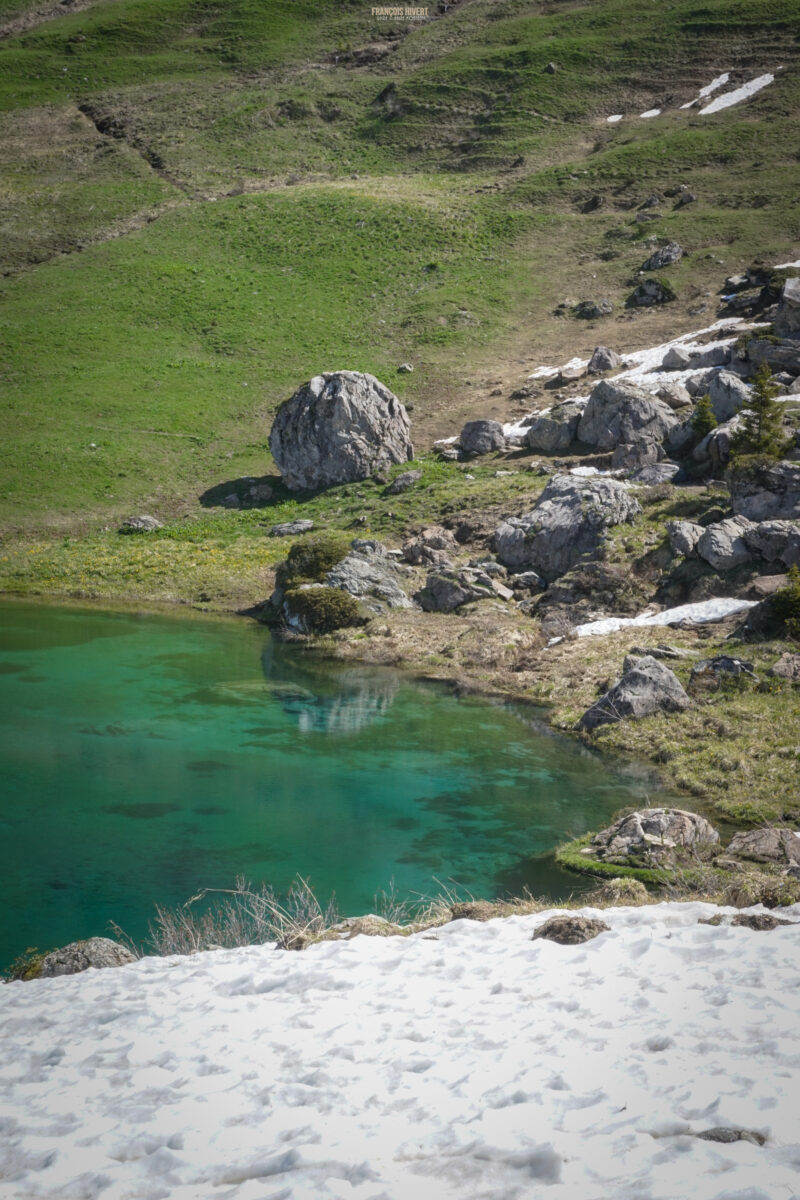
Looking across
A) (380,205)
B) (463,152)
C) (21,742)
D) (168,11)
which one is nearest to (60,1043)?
(21,742)

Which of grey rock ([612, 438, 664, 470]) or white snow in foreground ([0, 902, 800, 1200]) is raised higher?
white snow in foreground ([0, 902, 800, 1200])

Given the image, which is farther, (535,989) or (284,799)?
(284,799)

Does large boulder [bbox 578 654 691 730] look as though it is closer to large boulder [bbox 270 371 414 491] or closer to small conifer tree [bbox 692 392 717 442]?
small conifer tree [bbox 692 392 717 442]

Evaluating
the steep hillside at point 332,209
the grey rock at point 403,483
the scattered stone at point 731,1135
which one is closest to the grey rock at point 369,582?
the grey rock at point 403,483

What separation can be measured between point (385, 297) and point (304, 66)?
6921 centimetres

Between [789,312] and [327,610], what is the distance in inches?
1369

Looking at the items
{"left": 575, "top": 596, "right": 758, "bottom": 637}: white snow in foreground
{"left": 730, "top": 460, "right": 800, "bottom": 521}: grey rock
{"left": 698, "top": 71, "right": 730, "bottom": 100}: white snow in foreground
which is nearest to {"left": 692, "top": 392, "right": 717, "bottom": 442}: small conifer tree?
{"left": 730, "top": 460, "right": 800, "bottom": 521}: grey rock

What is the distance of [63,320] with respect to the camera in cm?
7406

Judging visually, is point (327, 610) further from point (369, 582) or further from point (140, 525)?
point (140, 525)

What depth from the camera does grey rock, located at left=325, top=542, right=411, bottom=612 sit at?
38.6 meters

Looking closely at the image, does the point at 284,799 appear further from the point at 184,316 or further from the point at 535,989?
the point at 184,316

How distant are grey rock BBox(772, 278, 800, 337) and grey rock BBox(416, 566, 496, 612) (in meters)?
27.7

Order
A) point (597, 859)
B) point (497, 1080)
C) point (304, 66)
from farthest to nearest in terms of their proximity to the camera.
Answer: point (304, 66), point (597, 859), point (497, 1080)

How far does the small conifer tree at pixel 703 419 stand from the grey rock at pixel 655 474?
2.63 meters
